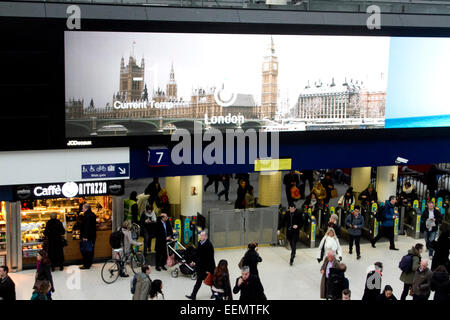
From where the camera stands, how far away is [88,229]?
43.8ft

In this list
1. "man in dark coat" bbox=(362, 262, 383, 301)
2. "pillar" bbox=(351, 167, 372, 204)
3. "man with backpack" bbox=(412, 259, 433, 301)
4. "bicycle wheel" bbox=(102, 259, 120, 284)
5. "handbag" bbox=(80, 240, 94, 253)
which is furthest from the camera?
"pillar" bbox=(351, 167, 372, 204)

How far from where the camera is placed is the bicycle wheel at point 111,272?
12.8 metres

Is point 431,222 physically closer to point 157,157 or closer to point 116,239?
point 157,157

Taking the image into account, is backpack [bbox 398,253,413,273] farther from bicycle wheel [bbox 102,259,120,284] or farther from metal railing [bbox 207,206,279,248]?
bicycle wheel [bbox 102,259,120,284]

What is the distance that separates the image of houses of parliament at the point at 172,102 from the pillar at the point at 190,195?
6.45ft

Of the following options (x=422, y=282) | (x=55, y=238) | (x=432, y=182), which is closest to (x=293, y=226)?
(x=422, y=282)

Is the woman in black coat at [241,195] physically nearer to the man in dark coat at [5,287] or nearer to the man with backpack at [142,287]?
the man with backpack at [142,287]

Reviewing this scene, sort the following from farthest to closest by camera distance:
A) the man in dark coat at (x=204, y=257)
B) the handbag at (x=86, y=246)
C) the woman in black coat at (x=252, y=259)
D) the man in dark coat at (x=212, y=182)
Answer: the man in dark coat at (x=212, y=182)
the handbag at (x=86, y=246)
the man in dark coat at (x=204, y=257)
the woman in black coat at (x=252, y=259)

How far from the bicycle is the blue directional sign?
5.32ft

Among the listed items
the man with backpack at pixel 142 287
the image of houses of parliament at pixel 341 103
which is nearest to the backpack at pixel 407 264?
the man with backpack at pixel 142 287

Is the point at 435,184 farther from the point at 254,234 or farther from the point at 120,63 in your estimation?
the point at 120,63

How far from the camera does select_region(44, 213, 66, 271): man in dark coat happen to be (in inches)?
516

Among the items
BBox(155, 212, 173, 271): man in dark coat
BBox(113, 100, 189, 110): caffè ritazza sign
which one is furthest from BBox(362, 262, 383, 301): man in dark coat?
BBox(113, 100, 189, 110): caffè ritazza sign

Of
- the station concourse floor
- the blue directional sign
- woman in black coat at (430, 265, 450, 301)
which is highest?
the blue directional sign
